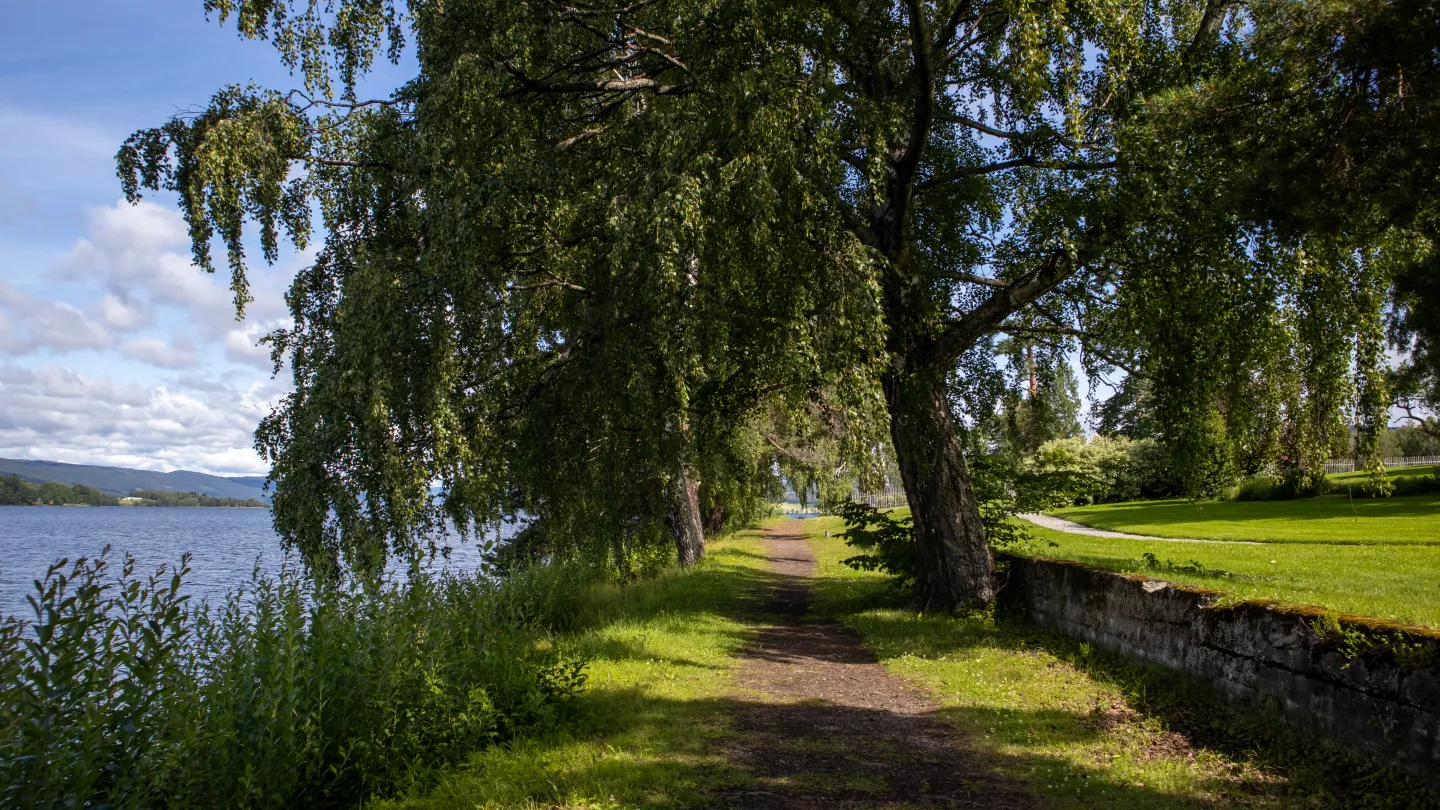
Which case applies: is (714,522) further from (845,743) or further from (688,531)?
(845,743)

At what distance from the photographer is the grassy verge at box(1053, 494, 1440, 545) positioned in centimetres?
1786

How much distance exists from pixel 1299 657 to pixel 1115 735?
1370 mm

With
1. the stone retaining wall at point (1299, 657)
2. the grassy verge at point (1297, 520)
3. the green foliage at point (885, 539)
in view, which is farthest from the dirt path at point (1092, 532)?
the stone retaining wall at point (1299, 657)

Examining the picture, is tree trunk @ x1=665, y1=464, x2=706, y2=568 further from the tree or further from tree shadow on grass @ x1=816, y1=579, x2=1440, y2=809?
tree shadow on grass @ x1=816, y1=579, x2=1440, y2=809

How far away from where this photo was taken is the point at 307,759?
5418 mm

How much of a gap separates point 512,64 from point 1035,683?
25.4 feet

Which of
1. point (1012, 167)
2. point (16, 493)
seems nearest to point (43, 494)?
point (16, 493)

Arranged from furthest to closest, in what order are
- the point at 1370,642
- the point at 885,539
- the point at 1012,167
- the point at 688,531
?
1. the point at 688,531
2. the point at 885,539
3. the point at 1012,167
4. the point at 1370,642

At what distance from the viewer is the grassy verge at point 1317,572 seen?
7.77 meters

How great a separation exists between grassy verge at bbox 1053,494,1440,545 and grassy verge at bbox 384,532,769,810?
13.2 meters

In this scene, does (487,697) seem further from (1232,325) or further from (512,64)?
(1232,325)

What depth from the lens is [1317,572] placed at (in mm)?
11398

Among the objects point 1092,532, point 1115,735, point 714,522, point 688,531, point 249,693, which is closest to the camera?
point 249,693

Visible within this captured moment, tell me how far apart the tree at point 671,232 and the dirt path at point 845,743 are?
2317 millimetres
